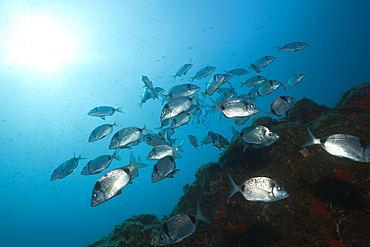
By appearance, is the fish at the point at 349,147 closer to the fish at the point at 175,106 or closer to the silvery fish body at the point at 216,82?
the fish at the point at 175,106

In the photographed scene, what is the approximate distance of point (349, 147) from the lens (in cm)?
248

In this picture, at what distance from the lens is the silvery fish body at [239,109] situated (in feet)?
11.4

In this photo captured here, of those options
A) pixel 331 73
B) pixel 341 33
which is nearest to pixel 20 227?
pixel 341 33

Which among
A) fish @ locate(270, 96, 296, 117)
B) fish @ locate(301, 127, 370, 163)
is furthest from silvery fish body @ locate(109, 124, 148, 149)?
fish @ locate(301, 127, 370, 163)

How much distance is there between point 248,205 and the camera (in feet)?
14.5

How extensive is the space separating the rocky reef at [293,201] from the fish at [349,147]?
5.56ft

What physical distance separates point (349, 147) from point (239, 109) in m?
1.77

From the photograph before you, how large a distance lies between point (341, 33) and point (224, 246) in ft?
427

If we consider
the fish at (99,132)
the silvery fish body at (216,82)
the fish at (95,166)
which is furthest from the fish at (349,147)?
the fish at (99,132)

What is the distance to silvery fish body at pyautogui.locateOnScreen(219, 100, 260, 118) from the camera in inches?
137

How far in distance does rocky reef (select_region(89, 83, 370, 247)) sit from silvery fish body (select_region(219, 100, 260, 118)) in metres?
2.06

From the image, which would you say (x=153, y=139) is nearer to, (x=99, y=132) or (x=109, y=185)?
(x=99, y=132)

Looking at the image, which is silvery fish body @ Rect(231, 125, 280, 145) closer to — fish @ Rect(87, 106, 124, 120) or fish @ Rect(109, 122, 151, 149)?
fish @ Rect(109, 122, 151, 149)

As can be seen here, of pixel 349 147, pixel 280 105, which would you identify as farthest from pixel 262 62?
pixel 349 147
